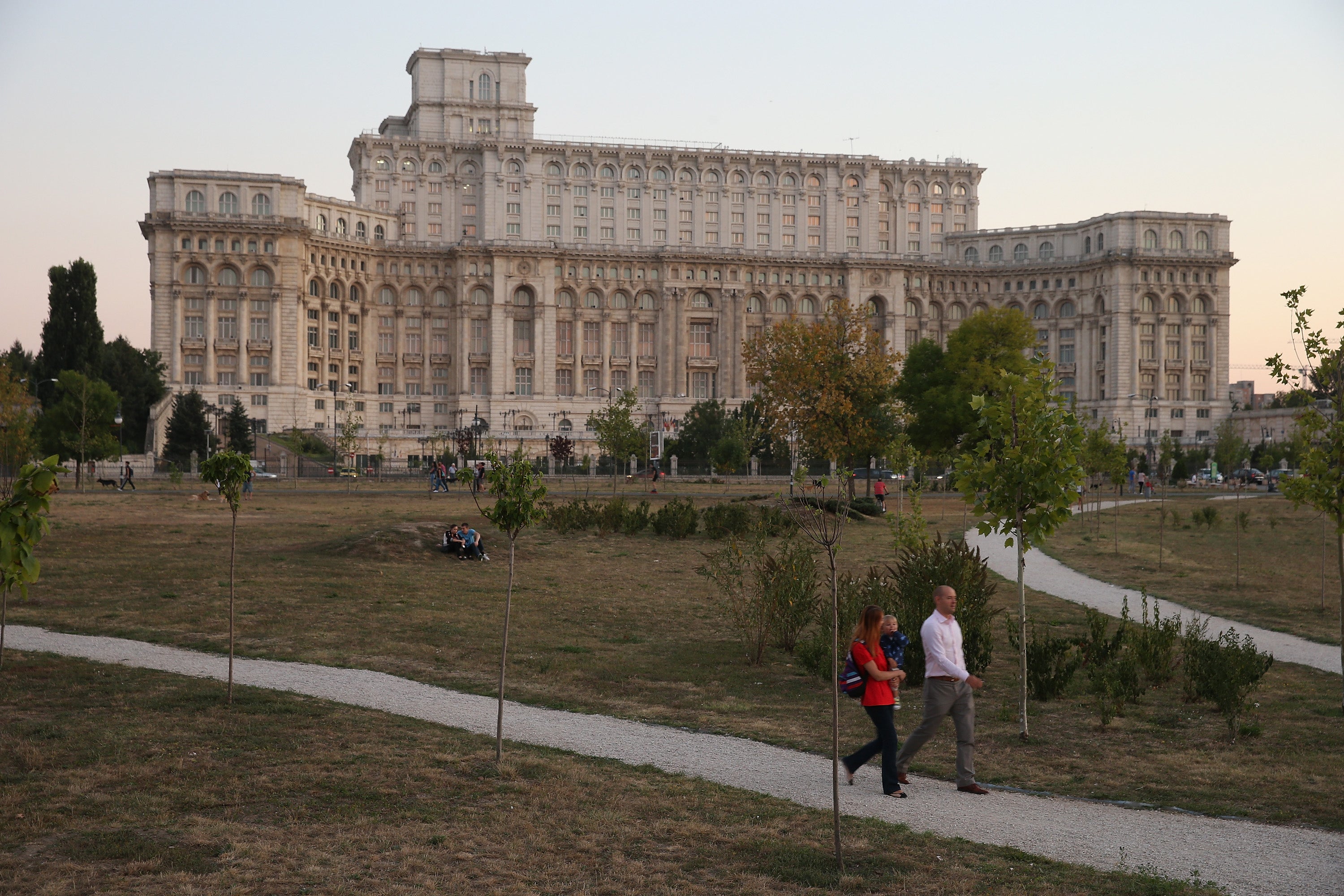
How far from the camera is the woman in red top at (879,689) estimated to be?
10.1 meters

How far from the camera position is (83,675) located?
1430 centimetres

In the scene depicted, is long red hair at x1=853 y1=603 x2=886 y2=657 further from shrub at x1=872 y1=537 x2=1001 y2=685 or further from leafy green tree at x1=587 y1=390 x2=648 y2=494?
leafy green tree at x1=587 y1=390 x2=648 y2=494

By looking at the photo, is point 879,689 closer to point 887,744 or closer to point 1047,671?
point 887,744

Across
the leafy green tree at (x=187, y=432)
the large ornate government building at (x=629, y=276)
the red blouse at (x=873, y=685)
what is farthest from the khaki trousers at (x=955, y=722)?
the large ornate government building at (x=629, y=276)

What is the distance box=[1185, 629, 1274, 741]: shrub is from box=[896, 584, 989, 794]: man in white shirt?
3.68 m

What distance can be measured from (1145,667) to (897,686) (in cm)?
675

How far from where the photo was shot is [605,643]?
58.7 feet

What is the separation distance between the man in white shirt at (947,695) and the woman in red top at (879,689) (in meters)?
0.19

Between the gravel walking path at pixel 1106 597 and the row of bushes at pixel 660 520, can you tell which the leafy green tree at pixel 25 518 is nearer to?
the gravel walking path at pixel 1106 597

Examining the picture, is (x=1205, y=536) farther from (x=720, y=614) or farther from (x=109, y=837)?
(x=109, y=837)

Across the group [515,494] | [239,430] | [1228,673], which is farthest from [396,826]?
[239,430]

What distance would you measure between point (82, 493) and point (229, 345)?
6013cm

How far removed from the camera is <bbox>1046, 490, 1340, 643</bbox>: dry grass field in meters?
22.3

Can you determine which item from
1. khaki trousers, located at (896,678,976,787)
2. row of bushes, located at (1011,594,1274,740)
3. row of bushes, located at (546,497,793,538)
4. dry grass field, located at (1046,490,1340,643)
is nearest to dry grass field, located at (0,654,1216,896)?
khaki trousers, located at (896,678,976,787)
